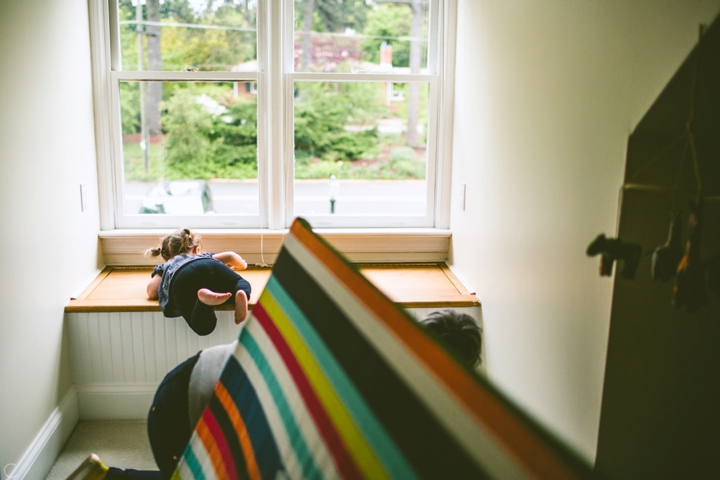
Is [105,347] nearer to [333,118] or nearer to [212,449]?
[333,118]

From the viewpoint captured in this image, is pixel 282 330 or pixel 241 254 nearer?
pixel 282 330

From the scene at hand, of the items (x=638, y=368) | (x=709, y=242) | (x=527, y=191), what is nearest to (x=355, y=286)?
(x=709, y=242)

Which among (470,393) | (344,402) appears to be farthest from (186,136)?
(470,393)

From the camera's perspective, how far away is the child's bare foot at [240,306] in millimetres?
2393

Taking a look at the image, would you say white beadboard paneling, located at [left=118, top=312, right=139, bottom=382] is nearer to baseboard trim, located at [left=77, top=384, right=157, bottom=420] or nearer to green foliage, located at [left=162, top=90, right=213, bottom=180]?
baseboard trim, located at [left=77, top=384, right=157, bottom=420]

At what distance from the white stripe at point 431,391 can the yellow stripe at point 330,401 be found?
6 centimetres

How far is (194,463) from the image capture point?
2.28 feet

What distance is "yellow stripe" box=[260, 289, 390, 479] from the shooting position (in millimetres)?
419

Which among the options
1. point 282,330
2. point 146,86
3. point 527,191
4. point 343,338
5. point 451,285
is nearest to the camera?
point 343,338

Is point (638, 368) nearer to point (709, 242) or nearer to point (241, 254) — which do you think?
point (709, 242)

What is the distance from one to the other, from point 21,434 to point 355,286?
1973 millimetres

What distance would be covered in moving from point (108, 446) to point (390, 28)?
233cm

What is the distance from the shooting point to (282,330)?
60 centimetres

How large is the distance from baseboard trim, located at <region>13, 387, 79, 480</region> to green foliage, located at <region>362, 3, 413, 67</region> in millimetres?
2125
